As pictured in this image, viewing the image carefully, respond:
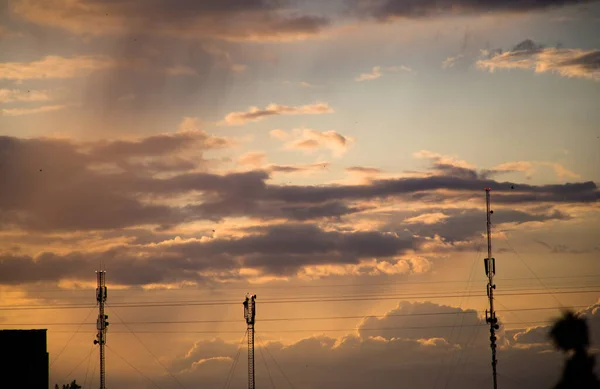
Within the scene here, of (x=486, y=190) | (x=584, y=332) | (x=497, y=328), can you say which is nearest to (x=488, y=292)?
(x=497, y=328)

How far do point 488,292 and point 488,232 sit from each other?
37.4ft

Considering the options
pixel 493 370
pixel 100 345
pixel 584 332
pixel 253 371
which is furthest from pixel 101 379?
pixel 584 332

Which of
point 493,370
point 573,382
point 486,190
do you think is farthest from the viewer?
point 486,190

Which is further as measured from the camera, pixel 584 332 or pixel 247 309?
pixel 247 309

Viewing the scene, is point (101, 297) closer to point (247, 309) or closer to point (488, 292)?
point (247, 309)

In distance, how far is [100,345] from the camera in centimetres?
18688

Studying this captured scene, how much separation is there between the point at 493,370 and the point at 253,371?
134 feet

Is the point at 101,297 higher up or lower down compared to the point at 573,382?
higher up

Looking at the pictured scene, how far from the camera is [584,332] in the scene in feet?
475

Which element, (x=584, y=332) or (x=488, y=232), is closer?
(x=584, y=332)

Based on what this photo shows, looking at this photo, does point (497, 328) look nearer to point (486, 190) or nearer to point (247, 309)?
point (486, 190)

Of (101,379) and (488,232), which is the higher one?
(488,232)

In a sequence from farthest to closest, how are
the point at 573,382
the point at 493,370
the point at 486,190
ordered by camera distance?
the point at 486,190
the point at 493,370
the point at 573,382

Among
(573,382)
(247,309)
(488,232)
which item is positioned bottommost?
(573,382)
